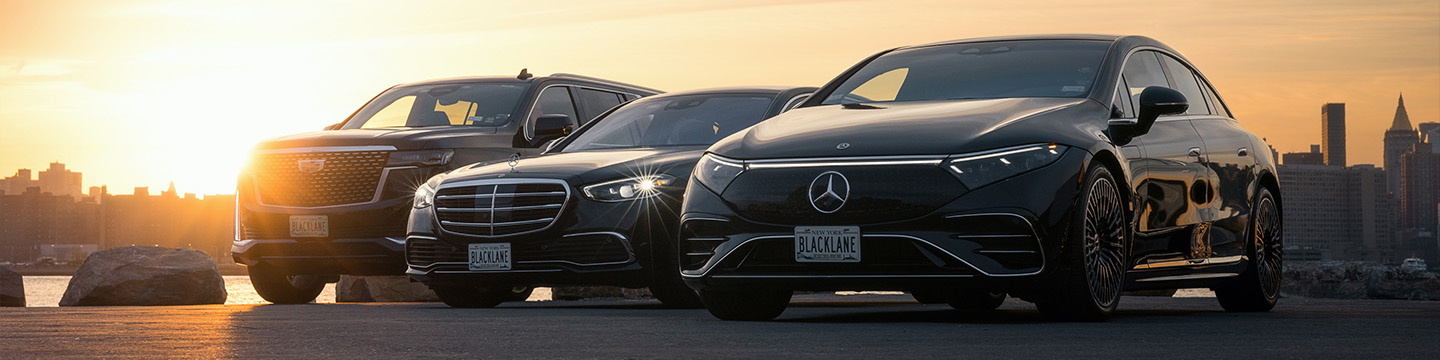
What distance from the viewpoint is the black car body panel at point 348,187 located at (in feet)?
37.3

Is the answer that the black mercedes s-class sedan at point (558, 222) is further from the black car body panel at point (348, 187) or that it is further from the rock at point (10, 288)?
the rock at point (10, 288)

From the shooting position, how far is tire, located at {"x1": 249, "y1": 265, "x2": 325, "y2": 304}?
1229cm

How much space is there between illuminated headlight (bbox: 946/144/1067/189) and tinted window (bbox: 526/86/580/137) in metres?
6.05

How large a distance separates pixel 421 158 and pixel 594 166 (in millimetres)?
2380

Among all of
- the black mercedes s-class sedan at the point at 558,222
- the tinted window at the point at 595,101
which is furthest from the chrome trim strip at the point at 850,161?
the tinted window at the point at 595,101

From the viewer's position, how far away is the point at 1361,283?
543 inches

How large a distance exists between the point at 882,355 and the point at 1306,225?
17244cm

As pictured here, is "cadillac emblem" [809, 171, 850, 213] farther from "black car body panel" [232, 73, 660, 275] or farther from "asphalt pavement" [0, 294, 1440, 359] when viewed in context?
"black car body panel" [232, 73, 660, 275]

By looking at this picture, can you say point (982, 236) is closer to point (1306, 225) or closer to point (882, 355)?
point (882, 355)

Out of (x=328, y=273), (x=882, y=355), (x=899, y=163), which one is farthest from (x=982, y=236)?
(x=328, y=273)

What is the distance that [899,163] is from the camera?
6.73 metres

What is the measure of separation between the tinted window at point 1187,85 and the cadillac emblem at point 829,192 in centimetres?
289

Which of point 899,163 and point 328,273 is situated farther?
point 328,273

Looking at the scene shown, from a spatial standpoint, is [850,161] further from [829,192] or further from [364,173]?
[364,173]
